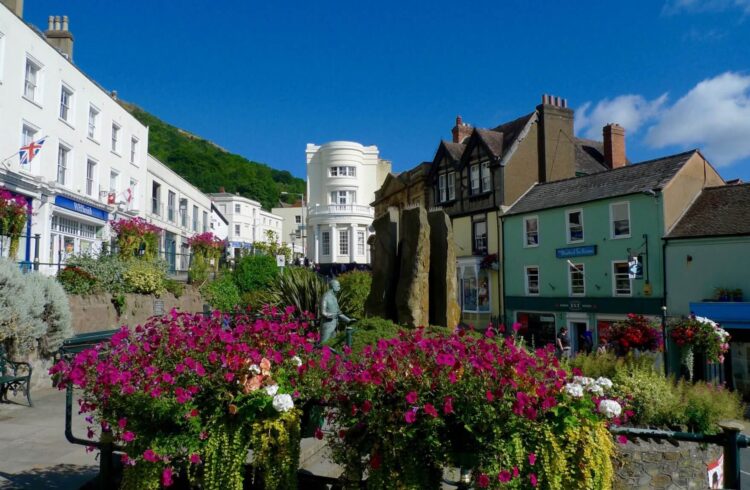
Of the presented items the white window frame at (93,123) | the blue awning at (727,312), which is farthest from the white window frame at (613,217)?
the white window frame at (93,123)

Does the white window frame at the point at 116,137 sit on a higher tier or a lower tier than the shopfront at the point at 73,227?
higher

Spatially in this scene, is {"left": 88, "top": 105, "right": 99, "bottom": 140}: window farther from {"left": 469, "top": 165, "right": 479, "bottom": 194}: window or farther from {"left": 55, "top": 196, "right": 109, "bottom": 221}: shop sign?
{"left": 469, "top": 165, "right": 479, "bottom": 194}: window

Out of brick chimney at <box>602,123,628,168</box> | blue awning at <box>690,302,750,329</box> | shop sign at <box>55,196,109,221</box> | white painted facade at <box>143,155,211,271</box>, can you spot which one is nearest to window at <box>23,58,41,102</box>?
shop sign at <box>55,196,109,221</box>

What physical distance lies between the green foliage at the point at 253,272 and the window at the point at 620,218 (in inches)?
615

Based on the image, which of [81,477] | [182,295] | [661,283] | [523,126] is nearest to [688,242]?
[661,283]

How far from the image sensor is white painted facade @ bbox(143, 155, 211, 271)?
3122 centimetres

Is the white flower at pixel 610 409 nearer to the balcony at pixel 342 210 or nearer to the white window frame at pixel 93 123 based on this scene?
the white window frame at pixel 93 123

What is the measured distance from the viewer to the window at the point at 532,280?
1078 inches

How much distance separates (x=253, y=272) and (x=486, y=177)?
1439 centimetres

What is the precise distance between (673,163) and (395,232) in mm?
→ 18202

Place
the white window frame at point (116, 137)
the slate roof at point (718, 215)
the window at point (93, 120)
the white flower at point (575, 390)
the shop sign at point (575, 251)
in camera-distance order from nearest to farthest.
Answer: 1. the white flower at point (575, 390)
2. the slate roof at point (718, 215)
3. the window at point (93, 120)
4. the shop sign at point (575, 251)
5. the white window frame at point (116, 137)

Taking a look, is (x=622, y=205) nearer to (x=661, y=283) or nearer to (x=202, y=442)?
(x=661, y=283)

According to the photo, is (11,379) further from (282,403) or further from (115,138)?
(115,138)

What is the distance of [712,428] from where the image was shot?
712 cm
